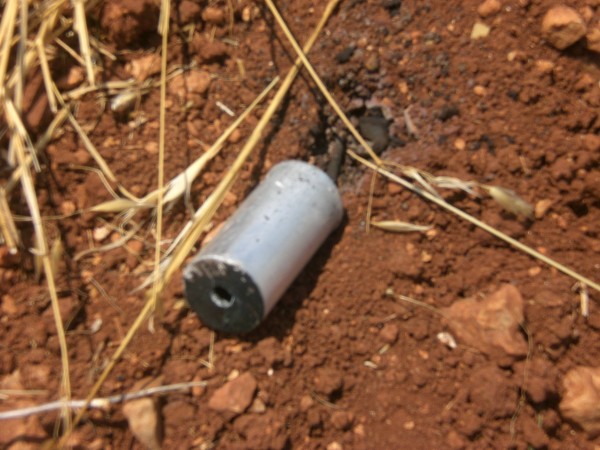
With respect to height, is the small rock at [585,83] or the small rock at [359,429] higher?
the small rock at [585,83]

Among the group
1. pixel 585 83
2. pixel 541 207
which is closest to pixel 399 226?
pixel 541 207

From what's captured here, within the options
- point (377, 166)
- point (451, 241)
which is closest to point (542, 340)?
point (451, 241)

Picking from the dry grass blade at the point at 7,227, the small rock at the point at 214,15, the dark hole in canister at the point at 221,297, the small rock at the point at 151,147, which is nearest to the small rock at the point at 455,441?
the dark hole in canister at the point at 221,297

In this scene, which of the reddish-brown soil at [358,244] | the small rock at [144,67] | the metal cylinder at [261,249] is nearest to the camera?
the metal cylinder at [261,249]

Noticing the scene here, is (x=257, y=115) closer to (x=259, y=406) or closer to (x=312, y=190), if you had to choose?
(x=312, y=190)

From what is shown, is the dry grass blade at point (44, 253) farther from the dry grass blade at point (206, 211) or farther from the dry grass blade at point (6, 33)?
the dry grass blade at point (6, 33)

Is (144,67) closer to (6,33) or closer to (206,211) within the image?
(6,33)

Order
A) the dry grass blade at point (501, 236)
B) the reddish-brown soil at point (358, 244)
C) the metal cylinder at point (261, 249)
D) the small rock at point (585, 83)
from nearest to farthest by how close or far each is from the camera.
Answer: the metal cylinder at point (261, 249) → the reddish-brown soil at point (358, 244) → the dry grass blade at point (501, 236) → the small rock at point (585, 83)

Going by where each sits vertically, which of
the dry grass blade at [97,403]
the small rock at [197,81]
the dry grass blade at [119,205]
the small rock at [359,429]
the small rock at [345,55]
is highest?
the small rock at [345,55]
